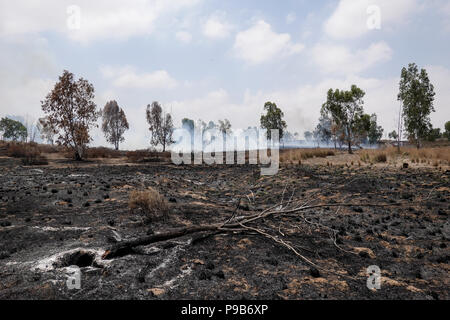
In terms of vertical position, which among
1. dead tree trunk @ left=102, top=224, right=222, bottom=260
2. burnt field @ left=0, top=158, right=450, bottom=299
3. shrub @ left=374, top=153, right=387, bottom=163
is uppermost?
shrub @ left=374, top=153, right=387, bottom=163

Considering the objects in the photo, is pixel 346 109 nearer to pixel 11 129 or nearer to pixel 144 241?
pixel 144 241

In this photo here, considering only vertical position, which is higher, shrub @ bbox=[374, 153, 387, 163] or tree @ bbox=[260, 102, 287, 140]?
tree @ bbox=[260, 102, 287, 140]

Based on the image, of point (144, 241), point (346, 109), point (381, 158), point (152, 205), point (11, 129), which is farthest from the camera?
point (11, 129)

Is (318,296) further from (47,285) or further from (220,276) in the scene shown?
(47,285)

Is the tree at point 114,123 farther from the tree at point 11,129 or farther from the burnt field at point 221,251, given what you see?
the burnt field at point 221,251

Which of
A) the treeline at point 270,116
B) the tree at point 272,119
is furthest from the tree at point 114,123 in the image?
the tree at point 272,119

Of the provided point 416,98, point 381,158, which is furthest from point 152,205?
point 416,98

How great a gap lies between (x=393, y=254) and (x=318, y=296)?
221 cm

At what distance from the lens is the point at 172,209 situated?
707 cm

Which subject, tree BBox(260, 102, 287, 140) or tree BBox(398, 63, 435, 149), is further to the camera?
tree BBox(260, 102, 287, 140)

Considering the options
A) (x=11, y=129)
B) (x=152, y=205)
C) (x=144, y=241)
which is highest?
(x=11, y=129)

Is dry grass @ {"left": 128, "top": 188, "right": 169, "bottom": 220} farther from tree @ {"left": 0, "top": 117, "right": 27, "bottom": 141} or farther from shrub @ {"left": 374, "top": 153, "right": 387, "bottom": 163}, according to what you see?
tree @ {"left": 0, "top": 117, "right": 27, "bottom": 141}

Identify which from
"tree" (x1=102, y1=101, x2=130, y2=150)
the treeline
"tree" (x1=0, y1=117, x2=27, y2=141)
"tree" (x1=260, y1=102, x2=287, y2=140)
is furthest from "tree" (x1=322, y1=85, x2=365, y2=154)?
"tree" (x1=0, y1=117, x2=27, y2=141)
